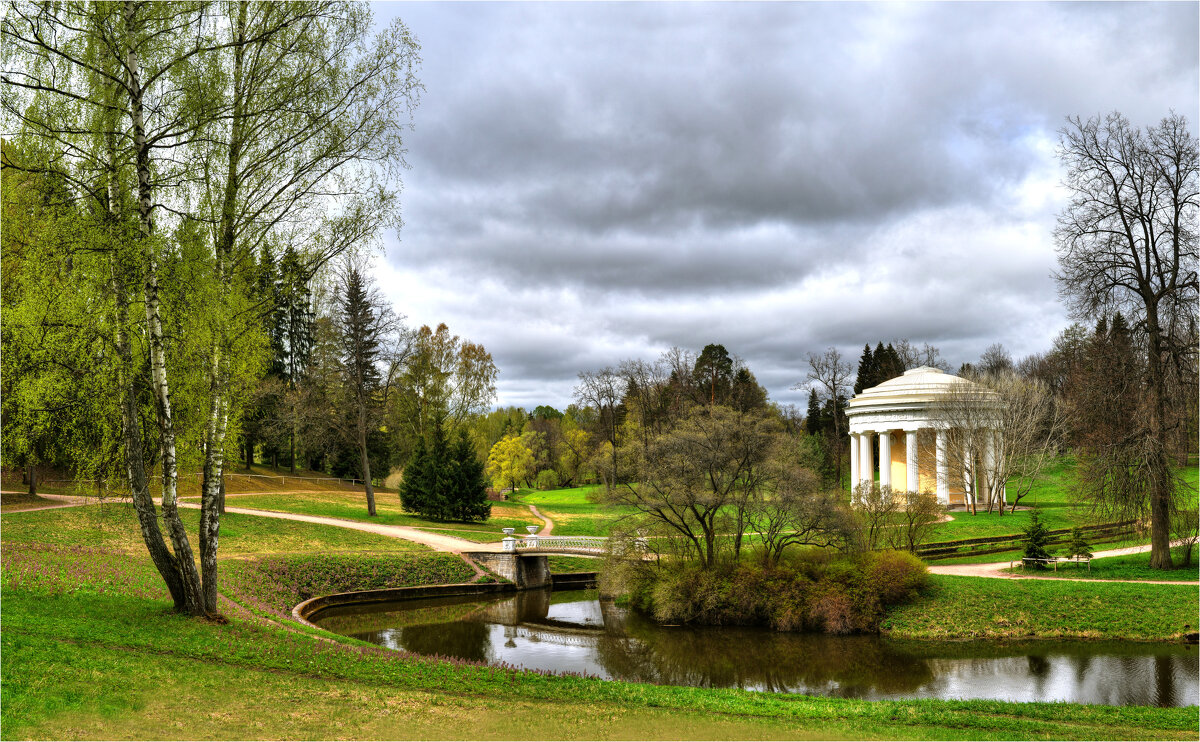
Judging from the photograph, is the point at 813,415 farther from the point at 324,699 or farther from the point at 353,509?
the point at 324,699

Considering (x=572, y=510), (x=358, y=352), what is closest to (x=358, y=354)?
(x=358, y=352)

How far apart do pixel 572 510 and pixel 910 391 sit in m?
22.7

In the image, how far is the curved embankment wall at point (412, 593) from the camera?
2431 cm

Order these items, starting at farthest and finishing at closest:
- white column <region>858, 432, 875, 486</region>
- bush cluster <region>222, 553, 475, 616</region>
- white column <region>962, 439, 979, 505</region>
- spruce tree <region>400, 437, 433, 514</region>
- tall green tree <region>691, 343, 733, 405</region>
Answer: tall green tree <region>691, 343, 733, 405</region> < white column <region>858, 432, 875, 486</region> < spruce tree <region>400, 437, 433, 514</region> < white column <region>962, 439, 979, 505</region> < bush cluster <region>222, 553, 475, 616</region>

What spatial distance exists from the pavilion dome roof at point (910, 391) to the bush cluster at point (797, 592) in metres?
21.9

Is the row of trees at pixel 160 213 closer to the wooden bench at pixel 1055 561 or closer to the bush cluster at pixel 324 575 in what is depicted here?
the bush cluster at pixel 324 575

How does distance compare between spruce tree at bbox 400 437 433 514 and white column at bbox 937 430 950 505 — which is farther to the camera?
white column at bbox 937 430 950 505

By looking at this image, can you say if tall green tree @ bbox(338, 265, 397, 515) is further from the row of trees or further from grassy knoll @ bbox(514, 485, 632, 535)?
the row of trees

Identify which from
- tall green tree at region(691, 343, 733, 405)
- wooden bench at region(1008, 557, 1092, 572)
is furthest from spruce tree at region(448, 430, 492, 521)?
tall green tree at region(691, 343, 733, 405)

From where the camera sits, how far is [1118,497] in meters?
22.4

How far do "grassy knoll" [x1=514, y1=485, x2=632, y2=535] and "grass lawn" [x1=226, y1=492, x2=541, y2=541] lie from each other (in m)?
2.26

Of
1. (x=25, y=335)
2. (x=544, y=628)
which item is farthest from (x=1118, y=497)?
(x=25, y=335)

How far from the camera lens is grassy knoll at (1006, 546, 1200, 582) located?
23.3 metres

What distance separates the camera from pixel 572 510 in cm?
5162
